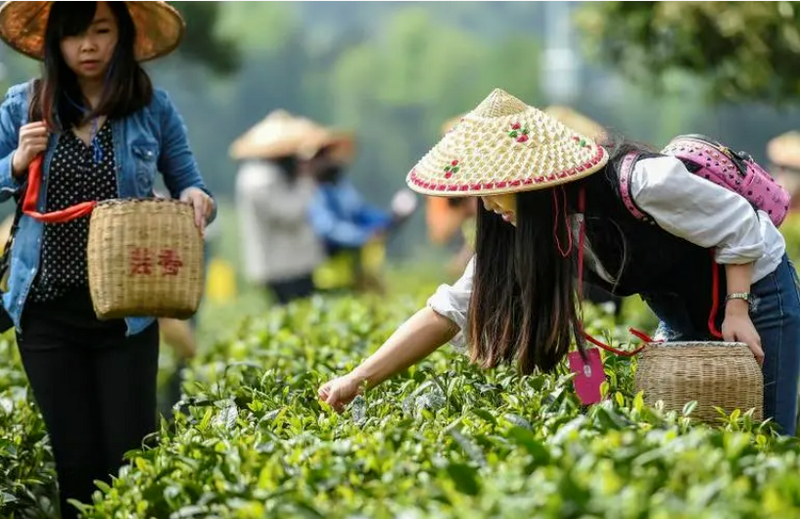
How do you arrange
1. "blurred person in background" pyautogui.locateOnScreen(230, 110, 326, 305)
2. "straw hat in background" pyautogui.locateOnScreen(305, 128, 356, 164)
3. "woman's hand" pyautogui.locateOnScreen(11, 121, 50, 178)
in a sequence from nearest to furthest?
1. "woman's hand" pyautogui.locateOnScreen(11, 121, 50, 178)
2. "blurred person in background" pyautogui.locateOnScreen(230, 110, 326, 305)
3. "straw hat in background" pyautogui.locateOnScreen(305, 128, 356, 164)

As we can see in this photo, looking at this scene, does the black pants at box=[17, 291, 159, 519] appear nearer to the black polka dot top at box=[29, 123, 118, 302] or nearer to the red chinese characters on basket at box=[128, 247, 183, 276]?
the black polka dot top at box=[29, 123, 118, 302]

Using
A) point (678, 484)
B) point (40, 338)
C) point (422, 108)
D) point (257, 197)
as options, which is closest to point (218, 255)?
point (422, 108)

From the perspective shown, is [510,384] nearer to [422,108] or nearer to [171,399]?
[171,399]

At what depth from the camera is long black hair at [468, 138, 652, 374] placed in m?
4.20

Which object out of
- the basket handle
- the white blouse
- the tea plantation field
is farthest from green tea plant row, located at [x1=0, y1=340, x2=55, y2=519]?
the white blouse

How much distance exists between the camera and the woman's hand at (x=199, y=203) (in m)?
4.89

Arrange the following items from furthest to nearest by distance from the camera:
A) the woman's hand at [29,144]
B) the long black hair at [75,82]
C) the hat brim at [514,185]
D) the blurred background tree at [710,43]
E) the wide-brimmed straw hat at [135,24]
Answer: the blurred background tree at [710,43] < the wide-brimmed straw hat at [135,24] < the long black hair at [75,82] < the woman's hand at [29,144] < the hat brim at [514,185]

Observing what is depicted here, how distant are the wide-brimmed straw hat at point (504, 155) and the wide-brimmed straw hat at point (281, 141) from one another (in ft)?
24.9

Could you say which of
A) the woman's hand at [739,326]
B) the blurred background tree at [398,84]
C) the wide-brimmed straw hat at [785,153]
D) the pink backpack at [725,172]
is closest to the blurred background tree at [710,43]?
the wide-brimmed straw hat at [785,153]

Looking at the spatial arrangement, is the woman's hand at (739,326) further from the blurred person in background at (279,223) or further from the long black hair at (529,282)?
the blurred person in background at (279,223)

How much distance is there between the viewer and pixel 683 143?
4.43 m

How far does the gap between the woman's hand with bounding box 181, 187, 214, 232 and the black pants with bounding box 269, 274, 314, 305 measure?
6.52m

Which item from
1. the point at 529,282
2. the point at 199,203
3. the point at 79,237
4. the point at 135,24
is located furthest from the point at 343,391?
the point at 135,24

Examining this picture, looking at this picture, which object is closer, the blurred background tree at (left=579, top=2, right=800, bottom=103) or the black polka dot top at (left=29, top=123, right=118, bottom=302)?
the black polka dot top at (left=29, top=123, right=118, bottom=302)
